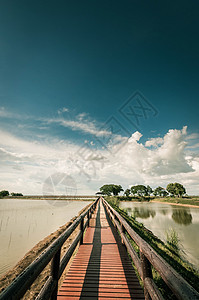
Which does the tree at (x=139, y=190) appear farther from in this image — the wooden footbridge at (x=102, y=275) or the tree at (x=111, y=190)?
the wooden footbridge at (x=102, y=275)

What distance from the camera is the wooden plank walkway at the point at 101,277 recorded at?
8.39 feet

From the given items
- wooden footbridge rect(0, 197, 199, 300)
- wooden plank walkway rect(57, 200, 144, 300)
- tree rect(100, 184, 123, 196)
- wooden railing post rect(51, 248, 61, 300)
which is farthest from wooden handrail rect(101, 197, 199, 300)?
tree rect(100, 184, 123, 196)

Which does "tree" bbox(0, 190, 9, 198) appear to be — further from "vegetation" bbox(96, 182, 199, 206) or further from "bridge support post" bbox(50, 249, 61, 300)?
"bridge support post" bbox(50, 249, 61, 300)

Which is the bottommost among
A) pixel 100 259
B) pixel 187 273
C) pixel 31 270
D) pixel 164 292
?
pixel 187 273

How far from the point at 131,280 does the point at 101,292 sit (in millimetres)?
728

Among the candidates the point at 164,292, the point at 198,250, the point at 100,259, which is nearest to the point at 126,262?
the point at 100,259

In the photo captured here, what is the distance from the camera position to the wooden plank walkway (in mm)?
2559

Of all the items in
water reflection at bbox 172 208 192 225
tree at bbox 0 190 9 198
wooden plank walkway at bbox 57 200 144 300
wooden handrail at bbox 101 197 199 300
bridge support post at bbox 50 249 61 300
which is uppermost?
wooden handrail at bbox 101 197 199 300

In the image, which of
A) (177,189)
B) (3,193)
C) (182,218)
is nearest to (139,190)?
(177,189)

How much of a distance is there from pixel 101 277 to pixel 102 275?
8cm

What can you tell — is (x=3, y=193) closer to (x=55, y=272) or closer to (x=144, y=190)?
(x=144, y=190)

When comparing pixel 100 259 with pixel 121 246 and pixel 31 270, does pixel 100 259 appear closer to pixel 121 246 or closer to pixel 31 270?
pixel 121 246

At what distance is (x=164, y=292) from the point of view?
10.8 ft

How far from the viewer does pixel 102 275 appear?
10.5 feet
